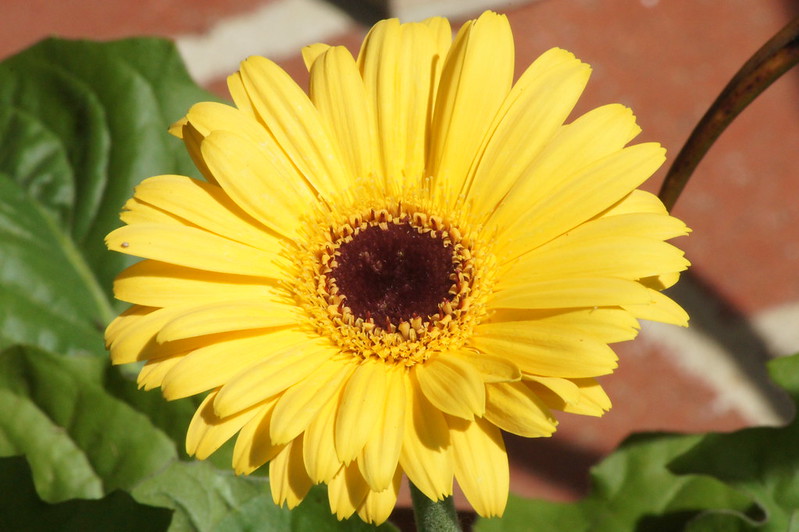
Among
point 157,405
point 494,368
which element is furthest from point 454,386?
point 157,405

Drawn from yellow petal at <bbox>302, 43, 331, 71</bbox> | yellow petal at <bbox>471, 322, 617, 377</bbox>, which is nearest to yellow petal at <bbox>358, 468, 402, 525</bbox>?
yellow petal at <bbox>471, 322, 617, 377</bbox>

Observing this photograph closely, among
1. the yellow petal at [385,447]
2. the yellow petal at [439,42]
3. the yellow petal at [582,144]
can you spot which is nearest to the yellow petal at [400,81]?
the yellow petal at [439,42]

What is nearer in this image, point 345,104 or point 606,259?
point 606,259

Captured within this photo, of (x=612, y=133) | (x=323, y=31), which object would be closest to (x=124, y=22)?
(x=323, y=31)

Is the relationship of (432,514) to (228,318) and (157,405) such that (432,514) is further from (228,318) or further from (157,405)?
(157,405)

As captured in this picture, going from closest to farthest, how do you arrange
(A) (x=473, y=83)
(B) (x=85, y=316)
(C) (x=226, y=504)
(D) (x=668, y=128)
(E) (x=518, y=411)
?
(E) (x=518, y=411), (A) (x=473, y=83), (C) (x=226, y=504), (B) (x=85, y=316), (D) (x=668, y=128)

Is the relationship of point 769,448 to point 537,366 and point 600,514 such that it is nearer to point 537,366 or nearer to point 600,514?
point 600,514
